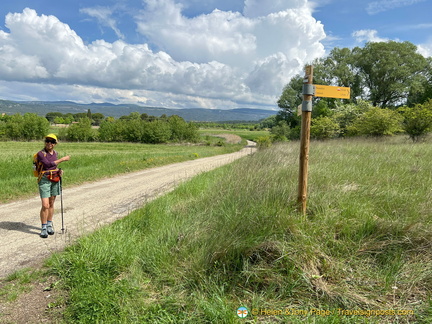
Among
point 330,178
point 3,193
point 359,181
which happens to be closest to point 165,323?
point 330,178

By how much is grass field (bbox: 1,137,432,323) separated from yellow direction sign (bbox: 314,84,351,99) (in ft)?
5.60

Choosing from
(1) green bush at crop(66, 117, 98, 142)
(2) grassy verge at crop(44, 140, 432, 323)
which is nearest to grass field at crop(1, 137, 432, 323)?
(2) grassy verge at crop(44, 140, 432, 323)

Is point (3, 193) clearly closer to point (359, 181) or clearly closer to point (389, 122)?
point (359, 181)

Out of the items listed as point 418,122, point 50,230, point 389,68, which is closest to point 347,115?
point 418,122

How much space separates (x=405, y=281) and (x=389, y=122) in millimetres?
20249

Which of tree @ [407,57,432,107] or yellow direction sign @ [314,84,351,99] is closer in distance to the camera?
yellow direction sign @ [314,84,351,99]

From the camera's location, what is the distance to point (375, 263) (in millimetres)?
3277

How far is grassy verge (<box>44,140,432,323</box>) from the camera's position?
2.76 m

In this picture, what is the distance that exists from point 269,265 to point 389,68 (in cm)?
4785

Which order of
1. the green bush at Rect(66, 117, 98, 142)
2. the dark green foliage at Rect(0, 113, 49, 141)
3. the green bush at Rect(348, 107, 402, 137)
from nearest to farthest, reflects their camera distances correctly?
the green bush at Rect(348, 107, 402, 137)
the dark green foliage at Rect(0, 113, 49, 141)
the green bush at Rect(66, 117, 98, 142)

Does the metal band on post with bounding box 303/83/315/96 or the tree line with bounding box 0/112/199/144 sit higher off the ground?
the metal band on post with bounding box 303/83/315/96

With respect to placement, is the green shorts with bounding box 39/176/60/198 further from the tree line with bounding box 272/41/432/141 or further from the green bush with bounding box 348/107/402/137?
the tree line with bounding box 272/41/432/141

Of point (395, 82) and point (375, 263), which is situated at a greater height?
point (395, 82)

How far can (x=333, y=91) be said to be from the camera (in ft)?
13.1
